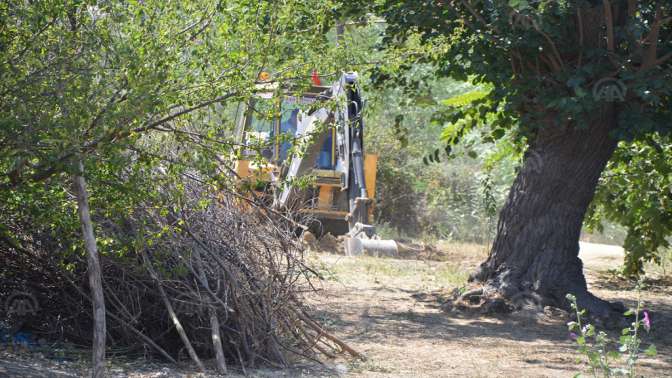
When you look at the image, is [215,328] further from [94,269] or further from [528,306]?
[528,306]

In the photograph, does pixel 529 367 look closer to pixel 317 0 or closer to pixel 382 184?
pixel 317 0

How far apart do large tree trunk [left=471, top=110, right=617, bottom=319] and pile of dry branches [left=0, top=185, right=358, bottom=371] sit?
392 cm

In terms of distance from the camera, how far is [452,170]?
3114cm

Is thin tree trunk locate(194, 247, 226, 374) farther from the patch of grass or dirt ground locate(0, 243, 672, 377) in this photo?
the patch of grass

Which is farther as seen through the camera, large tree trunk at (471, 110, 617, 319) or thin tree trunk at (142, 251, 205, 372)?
large tree trunk at (471, 110, 617, 319)

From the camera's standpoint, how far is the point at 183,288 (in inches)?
245

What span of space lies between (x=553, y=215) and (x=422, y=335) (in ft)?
7.78

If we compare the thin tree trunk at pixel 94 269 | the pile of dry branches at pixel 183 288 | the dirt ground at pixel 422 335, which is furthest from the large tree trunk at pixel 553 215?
the thin tree trunk at pixel 94 269

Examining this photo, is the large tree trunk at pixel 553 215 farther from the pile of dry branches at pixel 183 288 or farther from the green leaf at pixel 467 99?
the pile of dry branches at pixel 183 288

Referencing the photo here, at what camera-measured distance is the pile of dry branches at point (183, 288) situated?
6102 mm

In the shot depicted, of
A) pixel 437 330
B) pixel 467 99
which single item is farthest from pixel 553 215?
pixel 437 330

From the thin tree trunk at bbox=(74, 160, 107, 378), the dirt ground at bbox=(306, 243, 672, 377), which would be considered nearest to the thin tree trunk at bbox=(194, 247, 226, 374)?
the dirt ground at bbox=(306, 243, 672, 377)

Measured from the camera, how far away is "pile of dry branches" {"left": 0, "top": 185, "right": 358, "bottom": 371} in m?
6.10

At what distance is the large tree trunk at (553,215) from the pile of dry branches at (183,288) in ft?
12.8
